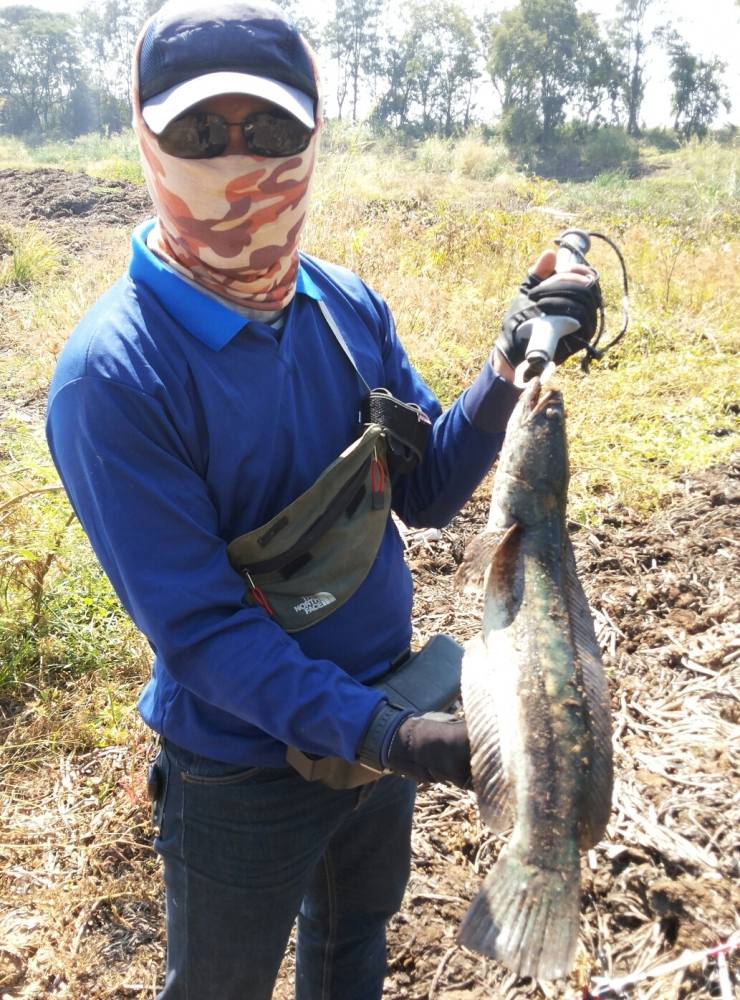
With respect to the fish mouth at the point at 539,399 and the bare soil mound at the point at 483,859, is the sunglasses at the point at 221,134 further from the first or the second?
the bare soil mound at the point at 483,859

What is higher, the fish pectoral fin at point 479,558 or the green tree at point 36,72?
the green tree at point 36,72

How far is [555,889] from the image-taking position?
161cm

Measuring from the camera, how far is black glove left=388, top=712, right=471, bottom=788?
164 centimetres

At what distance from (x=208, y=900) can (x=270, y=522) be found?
2.80 feet

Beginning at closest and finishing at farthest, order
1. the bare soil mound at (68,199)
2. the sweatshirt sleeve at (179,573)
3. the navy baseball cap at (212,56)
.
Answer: the sweatshirt sleeve at (179,573) < the navy baseball cap at (212,56) < the bare soil mound at (68,199)

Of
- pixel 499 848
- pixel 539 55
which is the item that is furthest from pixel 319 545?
pixel 539 55

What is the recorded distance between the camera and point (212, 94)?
1.60 meters

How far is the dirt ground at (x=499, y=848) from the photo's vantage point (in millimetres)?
2654

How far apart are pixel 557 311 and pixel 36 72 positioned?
7502 cm

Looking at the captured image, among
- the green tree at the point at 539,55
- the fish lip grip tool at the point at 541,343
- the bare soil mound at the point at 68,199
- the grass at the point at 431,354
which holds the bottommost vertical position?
the grass at the point at 431,354

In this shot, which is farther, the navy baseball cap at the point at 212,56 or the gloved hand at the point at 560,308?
the gloved hand at the point at 560,308

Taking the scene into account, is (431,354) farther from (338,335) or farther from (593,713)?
(593,713)

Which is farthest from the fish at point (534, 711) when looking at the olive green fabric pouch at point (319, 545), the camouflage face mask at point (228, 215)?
the camouflage face mask at point (228, 215)

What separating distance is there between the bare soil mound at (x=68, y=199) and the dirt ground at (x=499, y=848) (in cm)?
1265
